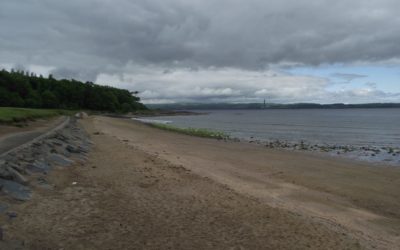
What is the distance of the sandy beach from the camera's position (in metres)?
6.73

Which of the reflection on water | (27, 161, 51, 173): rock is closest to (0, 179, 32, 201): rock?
(27, 161, 51, 173): rock

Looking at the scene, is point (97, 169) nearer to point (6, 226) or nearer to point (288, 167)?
point (6, 226)

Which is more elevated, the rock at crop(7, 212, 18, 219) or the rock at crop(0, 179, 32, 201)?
the rock at crop(0, 179, 32, 201)

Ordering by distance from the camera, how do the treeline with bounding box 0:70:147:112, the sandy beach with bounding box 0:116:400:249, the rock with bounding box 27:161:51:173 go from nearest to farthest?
1. the sandy beach with bounding box 0:116:400:249
2. the rock with bounding box 27:161:51:173
3. the treeline with bounding box 0:70:147:112

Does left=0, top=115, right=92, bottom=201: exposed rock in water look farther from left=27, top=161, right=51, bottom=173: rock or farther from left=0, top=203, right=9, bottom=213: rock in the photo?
left=0, top=203, right=9, bottom=213: rock

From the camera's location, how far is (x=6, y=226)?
6480 mm

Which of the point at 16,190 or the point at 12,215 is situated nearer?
the point at 12,215

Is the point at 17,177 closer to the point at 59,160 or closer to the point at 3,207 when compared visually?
the point at 3,207

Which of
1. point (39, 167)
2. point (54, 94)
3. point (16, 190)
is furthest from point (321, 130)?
point (54, 94)

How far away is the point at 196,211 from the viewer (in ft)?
28.6

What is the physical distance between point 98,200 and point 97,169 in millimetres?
4522

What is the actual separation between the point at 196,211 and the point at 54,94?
118 meters

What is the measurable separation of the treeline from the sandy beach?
283ft

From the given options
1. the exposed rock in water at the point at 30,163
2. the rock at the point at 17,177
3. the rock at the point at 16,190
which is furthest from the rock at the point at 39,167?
the rock at the point at 16,190
